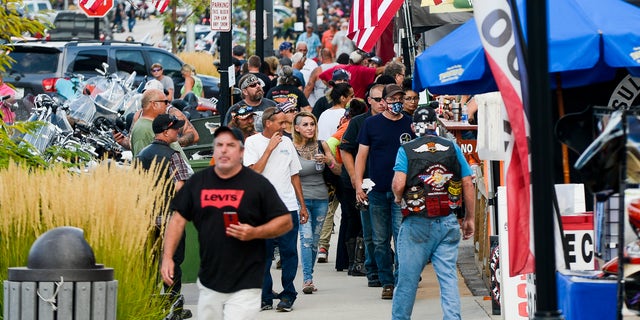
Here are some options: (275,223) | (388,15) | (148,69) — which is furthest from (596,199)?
(148,69)

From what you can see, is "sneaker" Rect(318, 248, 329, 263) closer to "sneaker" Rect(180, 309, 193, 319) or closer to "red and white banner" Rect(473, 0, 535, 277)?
"sneaker" Rect(180, 309, 193, 319)

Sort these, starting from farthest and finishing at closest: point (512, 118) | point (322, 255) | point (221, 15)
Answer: point (221, 15) < point (322, 255) < point (512, 118)

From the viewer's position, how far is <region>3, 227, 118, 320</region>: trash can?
8.02 meters

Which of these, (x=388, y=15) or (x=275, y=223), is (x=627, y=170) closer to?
(x=275, y=223)

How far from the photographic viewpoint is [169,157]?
35.0 feet

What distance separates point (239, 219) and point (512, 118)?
176cm

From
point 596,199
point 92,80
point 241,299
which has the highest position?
point 92,80

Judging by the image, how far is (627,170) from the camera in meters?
6.81

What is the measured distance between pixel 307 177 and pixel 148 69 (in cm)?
1406

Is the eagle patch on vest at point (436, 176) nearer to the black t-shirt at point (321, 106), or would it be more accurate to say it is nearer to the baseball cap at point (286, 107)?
the baseball cap at point (286, 107)

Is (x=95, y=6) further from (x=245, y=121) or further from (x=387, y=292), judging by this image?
(x=387, y=292)

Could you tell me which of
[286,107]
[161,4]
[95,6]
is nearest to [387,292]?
[286,107]

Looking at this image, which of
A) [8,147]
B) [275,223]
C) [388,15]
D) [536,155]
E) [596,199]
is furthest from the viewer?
[388,15]

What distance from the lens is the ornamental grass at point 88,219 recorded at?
912 cm
